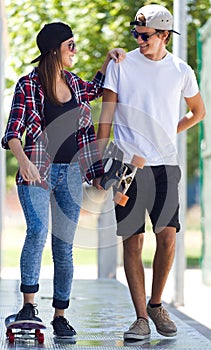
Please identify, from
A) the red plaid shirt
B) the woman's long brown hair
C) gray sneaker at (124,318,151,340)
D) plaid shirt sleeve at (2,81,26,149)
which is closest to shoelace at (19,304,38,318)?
gray sneaker at (124,318,151,340)

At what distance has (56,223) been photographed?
17.7 ft

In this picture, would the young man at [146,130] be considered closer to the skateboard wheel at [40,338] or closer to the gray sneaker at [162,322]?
the gray sneaker at [162,322]

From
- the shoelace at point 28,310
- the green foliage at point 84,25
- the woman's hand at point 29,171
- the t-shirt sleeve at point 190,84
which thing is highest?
the green foliage at point 84,25

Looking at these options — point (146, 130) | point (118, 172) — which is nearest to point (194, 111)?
point (146, 130)

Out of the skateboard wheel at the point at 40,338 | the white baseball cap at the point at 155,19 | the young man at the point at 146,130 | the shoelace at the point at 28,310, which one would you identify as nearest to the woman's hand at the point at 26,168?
the young man at the point at 146,130

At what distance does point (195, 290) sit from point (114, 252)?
3.51ft

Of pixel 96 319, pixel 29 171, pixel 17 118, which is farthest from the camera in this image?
pixel 96 319

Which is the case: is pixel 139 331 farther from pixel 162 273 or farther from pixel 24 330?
pixel 24 330

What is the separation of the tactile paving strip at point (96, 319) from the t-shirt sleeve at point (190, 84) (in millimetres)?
1426

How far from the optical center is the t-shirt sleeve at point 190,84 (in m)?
5.66

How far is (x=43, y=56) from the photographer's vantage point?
17.5 feet

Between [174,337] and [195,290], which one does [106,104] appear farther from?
[195,290]

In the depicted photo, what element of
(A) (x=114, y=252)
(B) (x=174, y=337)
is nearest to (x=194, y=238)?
(A) (x=114, y=252)

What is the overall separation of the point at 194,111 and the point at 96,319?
1.55 m
